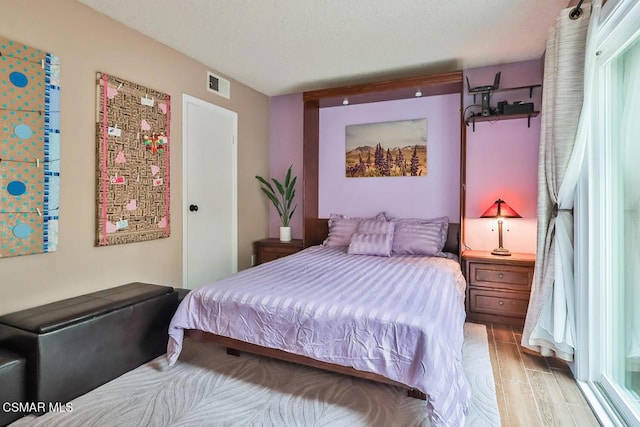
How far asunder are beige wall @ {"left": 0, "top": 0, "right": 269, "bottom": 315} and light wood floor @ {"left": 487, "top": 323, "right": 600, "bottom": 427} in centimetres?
288

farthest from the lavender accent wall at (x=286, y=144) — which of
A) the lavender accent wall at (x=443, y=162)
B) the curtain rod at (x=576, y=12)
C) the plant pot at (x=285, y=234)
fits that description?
the curtain rod at (x=576, y=12)

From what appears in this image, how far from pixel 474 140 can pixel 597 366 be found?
92.4 inches

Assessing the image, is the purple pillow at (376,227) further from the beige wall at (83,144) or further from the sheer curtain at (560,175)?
the beige wall at (83,144)

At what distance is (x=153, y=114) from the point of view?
2963mm

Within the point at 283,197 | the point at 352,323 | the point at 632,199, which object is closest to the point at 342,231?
the point at 283,197

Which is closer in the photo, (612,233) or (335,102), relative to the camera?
(612,233)

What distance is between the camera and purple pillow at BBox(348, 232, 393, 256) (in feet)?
11.0

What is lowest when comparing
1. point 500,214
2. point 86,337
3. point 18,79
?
point 86,337

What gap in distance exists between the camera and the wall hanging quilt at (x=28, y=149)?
2.02m

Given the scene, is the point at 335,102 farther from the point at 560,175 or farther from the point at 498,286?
the point at 498,286

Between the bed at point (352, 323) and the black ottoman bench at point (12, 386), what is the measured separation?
2.42ft

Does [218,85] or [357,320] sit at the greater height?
[218,85]

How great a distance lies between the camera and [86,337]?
200cm

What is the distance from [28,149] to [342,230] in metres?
2.85
